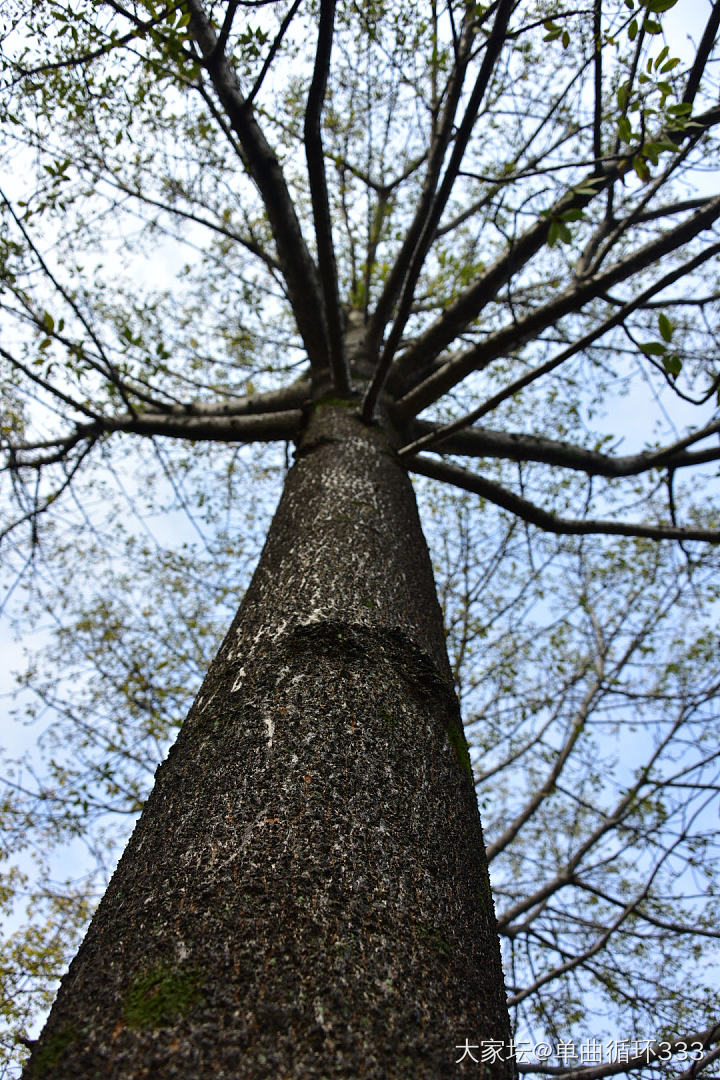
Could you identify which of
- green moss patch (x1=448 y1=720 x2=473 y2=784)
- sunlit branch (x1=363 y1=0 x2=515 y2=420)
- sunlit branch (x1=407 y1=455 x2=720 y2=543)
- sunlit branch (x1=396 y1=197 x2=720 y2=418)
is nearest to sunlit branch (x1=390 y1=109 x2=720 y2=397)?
sunlit branch (x1=396 y1=197 x2=720 y2=418)

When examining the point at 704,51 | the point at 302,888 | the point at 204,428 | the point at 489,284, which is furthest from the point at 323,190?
the point at 302,888

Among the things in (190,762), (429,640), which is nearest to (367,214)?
(429,640)

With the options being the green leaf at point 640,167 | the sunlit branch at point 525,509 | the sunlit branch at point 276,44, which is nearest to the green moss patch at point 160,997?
the green leaf at point 640,167

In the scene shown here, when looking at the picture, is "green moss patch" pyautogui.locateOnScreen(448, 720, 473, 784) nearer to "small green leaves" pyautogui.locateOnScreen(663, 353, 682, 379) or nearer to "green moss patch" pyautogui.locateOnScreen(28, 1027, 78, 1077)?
"green moss patch" pyautogui.locateOnScreen(28, 1027, 78, 1077)

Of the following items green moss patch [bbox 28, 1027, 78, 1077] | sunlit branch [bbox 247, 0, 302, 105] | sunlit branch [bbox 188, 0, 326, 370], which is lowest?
green moss patch [bbox 28, 1027, 78, 1077]

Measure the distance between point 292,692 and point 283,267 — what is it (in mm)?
2667

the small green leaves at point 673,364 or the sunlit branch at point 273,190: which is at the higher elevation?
the sunlit branch at point 273,190

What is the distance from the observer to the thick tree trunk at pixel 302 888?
27.4 inches

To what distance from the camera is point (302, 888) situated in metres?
0.84

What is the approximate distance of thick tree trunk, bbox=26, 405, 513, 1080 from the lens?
0.69 m

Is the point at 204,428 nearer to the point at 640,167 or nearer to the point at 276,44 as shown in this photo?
the point at 276,44

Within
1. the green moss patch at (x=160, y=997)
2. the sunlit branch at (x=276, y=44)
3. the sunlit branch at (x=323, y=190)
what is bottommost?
the green moss patch at (x=160, y=997)

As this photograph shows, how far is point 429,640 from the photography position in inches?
60.3

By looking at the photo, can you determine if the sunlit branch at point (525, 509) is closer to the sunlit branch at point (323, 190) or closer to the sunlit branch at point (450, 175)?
the sunlit branch at point (323, 190)
